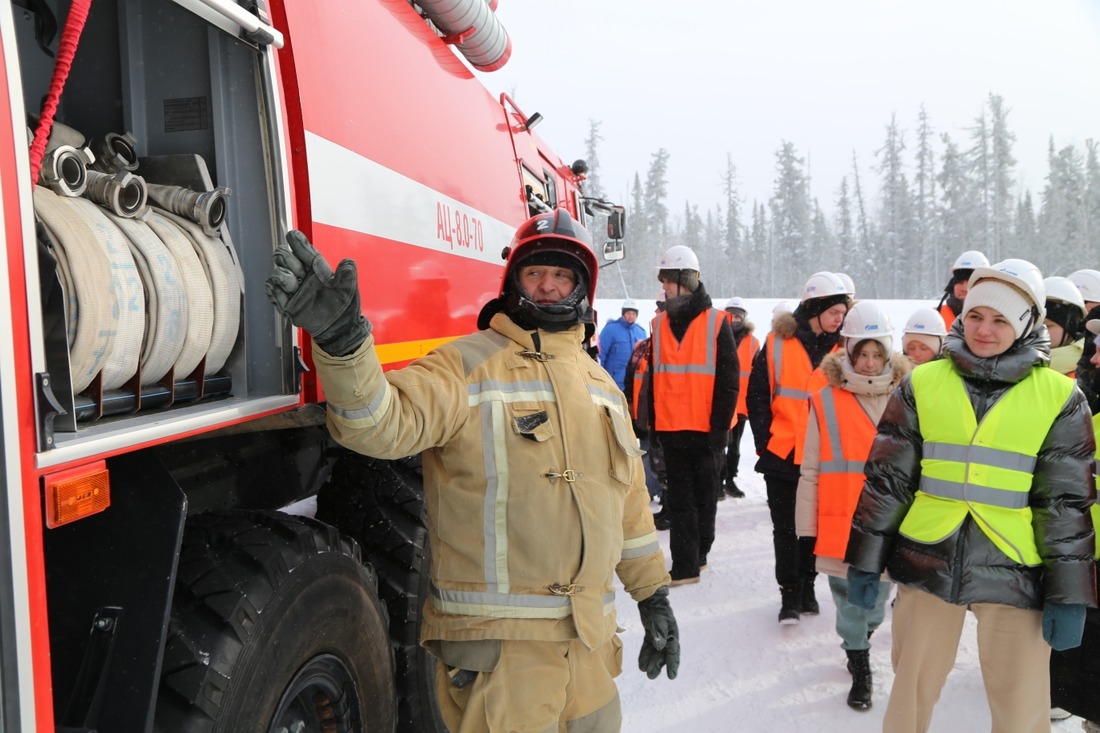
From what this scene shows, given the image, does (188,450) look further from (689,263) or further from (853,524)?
(689,263)

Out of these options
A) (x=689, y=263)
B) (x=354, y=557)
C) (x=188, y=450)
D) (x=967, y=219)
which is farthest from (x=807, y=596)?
(x=967, y=219)

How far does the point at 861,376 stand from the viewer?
3549mm

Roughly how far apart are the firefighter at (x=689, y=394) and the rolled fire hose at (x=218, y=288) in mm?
3322

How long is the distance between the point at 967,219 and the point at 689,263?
57827 millimetres

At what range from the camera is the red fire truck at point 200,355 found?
3.76 ft

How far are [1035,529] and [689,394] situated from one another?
236 centimetres

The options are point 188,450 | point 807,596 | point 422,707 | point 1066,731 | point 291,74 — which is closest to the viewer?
point 291,74

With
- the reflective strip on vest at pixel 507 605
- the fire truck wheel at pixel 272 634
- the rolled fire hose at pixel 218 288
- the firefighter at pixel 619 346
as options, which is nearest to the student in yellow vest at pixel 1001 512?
the reflective strip on vest at pixel 507 605

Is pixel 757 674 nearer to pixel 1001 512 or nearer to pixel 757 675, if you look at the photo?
pixel 757 675

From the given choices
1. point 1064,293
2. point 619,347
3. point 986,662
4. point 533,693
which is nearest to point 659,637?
point 533,693

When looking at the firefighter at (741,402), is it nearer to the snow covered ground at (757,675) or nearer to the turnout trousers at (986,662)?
the snow covered ground at (757,675)

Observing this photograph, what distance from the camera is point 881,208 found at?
60750mm

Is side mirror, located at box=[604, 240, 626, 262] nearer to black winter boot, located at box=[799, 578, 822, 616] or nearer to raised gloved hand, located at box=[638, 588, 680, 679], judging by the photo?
black winter boot, located at box=[799, 578, 822, 616]

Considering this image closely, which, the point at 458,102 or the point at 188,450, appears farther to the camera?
the point at 458,102
